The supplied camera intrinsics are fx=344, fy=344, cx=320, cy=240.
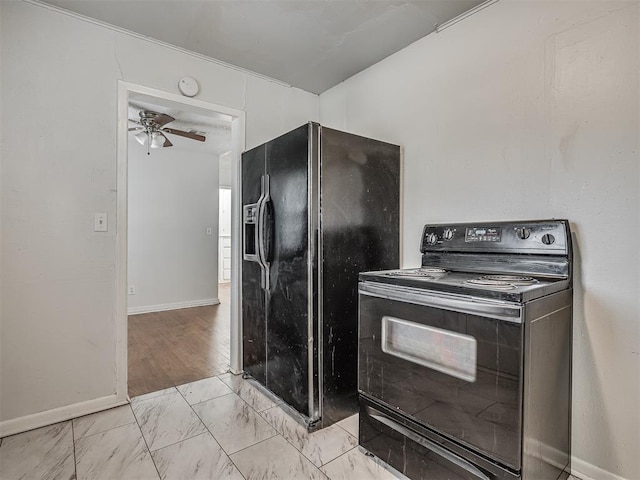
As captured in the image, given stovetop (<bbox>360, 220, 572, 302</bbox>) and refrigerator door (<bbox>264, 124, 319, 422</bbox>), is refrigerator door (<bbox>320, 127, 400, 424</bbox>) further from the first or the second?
stovetop (<bbox>360, 220, 572, 302</bbox>)

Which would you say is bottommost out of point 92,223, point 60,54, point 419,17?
point 92,223

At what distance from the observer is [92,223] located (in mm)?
2148

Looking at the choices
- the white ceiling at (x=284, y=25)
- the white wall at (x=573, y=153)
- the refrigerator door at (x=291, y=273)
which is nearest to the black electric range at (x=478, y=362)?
the white wall at (x=573, y=153)

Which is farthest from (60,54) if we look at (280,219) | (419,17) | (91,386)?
(419,17)

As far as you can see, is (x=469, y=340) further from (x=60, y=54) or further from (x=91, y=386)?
(x=60, y=54)

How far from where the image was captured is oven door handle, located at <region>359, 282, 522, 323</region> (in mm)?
1167

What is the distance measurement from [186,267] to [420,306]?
4.59 metres

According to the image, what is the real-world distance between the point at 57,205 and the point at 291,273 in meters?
1.45

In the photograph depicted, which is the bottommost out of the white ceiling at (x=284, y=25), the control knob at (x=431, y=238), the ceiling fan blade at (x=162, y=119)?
the control knob at (x=431, y=238)

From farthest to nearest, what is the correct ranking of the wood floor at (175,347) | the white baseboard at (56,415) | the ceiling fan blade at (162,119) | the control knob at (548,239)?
the ceiling fan blade at (162,119) → the wood floor at (175,347) → the white baseboard at (56,415) → the control knob at (548,239)

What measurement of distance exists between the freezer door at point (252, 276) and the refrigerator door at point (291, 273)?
0.11 meters

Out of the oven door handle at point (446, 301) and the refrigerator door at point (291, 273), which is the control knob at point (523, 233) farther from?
the refrigerator door at point (291, 273)

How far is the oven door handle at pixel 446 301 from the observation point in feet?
3.83

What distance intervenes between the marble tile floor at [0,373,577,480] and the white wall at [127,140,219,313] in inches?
119
